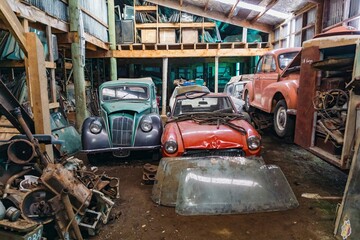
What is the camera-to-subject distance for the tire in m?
4.80

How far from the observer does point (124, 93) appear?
18.8ft

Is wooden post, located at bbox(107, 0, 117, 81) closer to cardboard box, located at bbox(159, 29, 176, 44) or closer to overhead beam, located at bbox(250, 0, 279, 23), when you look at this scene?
cardboard box, located at bbox(159, 29, 176, 44)

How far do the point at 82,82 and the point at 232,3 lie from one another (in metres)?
6.56

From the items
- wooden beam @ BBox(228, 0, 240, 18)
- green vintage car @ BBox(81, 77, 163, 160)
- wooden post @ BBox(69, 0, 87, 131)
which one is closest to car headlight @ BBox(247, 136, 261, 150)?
green vintage car @ BBox(81, 77, 163, 160)

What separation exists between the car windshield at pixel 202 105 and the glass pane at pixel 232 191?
1.85m

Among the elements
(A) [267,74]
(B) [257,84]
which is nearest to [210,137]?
(A) [267,74]

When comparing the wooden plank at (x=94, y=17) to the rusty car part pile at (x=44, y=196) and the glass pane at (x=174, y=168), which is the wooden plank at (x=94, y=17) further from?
the glass pane at (x=174, y=168)

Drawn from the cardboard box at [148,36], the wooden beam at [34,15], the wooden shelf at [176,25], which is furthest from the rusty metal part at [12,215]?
the wooden shelf at [176,25]

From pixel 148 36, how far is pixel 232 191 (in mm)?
9570

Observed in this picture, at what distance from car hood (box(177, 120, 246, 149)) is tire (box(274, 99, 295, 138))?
1400mm

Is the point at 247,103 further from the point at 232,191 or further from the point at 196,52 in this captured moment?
the point at 232,191

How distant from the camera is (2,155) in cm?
303

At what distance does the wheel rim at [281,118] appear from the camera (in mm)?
4968

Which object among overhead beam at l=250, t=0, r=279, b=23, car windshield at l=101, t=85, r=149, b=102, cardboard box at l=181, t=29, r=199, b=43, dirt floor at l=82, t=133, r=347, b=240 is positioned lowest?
dirt floor at l=82, t=133, r=347, b=240
